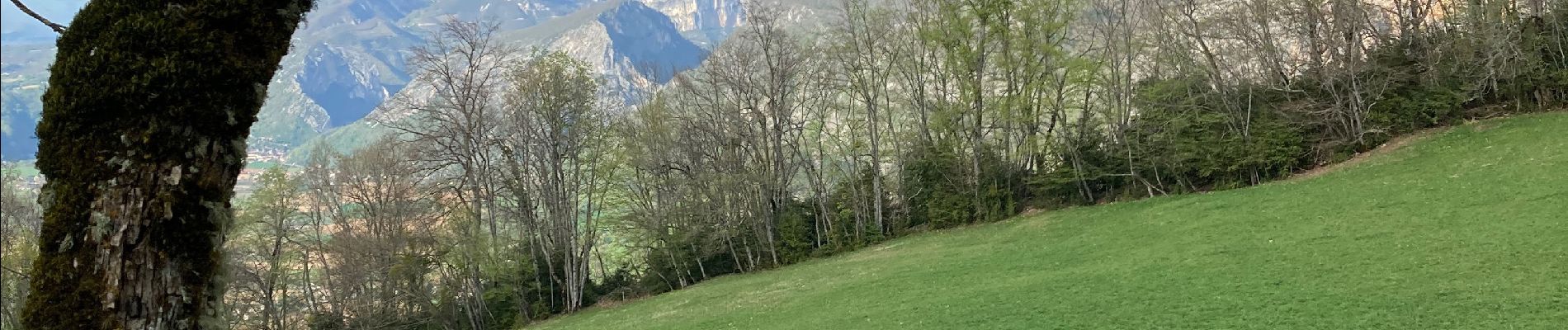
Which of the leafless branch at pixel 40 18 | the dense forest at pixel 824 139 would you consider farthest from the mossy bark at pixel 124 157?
the dense forest at pixel 824 139

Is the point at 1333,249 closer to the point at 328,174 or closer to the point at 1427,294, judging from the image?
the point at 1427,294

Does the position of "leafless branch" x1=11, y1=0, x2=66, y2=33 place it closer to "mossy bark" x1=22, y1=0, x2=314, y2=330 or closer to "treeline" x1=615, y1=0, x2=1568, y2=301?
"mossy bark" x1=22, y1=0, x2=314, y2=330

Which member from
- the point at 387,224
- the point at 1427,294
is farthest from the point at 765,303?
the point at 387,224

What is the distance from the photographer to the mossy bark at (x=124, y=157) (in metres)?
3.75

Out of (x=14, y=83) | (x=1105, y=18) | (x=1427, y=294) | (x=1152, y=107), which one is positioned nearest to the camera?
(x=14, y=83)

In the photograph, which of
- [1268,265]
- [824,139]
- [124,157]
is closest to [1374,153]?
[1268,265]

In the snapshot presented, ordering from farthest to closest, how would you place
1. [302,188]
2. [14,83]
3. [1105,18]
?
[302,188] < [1105,18] < [14,83]

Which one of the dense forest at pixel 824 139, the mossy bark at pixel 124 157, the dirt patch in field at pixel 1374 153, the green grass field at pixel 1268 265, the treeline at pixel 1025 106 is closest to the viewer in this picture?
the mossy bark at pixel 124 157

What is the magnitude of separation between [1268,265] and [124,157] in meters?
14.3

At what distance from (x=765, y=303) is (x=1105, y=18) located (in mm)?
22337

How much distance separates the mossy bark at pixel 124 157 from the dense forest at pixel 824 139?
24.9m

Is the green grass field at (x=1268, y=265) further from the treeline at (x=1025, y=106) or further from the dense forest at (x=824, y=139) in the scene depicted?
the dense forest at (x=824, y=139)

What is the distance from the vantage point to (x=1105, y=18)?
33094 millimetres

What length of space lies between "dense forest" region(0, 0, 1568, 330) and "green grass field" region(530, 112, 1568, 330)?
2.52 metres
